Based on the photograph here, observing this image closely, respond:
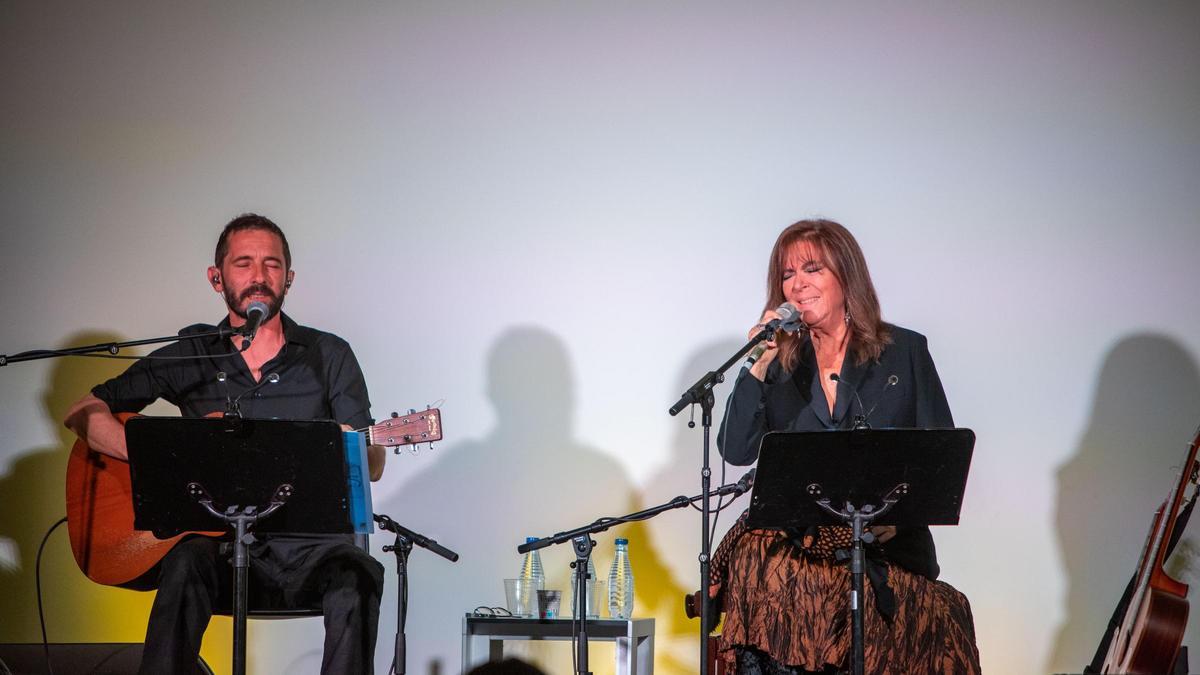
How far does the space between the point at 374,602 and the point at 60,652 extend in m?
1.93

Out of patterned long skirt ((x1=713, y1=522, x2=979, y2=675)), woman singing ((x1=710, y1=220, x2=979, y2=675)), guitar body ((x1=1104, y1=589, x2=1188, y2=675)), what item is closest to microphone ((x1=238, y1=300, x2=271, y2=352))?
woman singing ((x1=710, y1=220, x2=979, y2=675))

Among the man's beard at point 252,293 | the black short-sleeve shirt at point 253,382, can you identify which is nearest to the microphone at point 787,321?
the black short-sleeve shirt at point 253,382

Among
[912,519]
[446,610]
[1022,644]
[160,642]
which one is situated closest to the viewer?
[912,519]

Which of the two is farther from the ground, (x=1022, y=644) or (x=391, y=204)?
(x=391, y=204)

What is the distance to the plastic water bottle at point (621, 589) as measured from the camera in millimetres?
4273

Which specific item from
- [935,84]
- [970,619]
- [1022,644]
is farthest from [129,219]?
[1022,644]

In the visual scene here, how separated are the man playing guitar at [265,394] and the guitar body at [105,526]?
7cm

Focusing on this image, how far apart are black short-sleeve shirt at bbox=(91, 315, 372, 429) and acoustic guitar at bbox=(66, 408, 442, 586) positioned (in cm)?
13

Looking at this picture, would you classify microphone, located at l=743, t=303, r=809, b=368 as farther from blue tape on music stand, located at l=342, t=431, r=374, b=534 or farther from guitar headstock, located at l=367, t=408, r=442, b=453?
blue tape on music stand, located at l=342, t=431, r=374, b=534

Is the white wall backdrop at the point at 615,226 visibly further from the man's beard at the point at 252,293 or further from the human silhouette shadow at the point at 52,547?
the man's beard at the point at 252,293

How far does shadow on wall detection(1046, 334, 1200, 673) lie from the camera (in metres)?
4.23

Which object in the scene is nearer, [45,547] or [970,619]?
[970,619]

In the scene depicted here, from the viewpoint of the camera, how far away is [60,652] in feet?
15.0

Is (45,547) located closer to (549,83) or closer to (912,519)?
(549,83)
